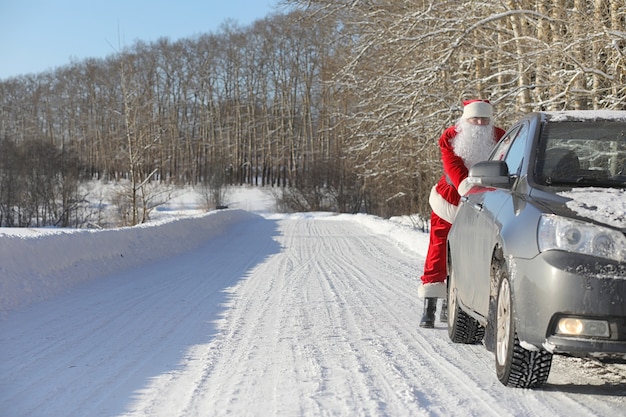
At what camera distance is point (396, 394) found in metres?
4.32

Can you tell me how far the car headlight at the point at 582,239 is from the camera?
3.71 metres

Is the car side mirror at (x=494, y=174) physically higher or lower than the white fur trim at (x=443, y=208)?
higher

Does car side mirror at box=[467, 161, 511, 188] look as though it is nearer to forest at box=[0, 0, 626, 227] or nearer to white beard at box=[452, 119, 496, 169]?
white beard at box=[452, 119, 496, 169]

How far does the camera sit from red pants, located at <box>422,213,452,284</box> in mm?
7008

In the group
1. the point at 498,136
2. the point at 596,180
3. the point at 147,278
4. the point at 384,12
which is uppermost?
the point at 384,12

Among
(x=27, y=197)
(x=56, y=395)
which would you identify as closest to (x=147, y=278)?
(x=56, y=395)

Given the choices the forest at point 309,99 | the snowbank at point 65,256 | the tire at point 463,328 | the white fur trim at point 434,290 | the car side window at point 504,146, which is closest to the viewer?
the car side window at point 504,146

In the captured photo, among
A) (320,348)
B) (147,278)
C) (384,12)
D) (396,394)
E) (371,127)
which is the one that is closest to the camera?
(396,394)

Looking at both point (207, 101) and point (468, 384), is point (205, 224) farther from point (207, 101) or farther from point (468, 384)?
point (207, 101)

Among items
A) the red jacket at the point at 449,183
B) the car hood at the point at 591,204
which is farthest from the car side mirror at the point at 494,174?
the red jacket at the point at 449,183

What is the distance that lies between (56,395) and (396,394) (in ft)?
6.34

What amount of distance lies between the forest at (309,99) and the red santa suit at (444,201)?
217 inches

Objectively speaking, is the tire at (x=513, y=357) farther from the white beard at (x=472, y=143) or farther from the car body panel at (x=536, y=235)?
the white beard at (x=472, y=143)

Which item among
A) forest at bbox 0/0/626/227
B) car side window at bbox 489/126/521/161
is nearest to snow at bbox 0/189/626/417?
car side window at bbox 489/126/521/161
